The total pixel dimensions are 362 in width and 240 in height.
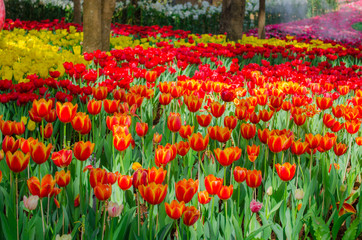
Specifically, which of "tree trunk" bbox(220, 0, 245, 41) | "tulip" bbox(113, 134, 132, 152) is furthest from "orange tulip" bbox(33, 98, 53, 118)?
"tree trunk" bbox(220, 0, 245, 41)

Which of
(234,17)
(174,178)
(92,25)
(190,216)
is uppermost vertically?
(234,17)

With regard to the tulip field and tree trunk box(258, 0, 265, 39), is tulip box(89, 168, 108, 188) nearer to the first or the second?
the tulip field

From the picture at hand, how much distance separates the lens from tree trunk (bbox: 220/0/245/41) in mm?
10031

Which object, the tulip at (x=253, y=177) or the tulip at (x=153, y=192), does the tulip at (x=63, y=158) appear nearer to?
the tulip at (x=153, y=192)

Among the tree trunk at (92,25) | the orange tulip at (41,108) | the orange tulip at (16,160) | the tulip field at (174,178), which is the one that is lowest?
the tulip field at (174,178)

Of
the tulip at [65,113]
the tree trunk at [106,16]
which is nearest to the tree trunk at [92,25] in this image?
the tree trunk at [106,16]

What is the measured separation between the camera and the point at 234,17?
33.2ft

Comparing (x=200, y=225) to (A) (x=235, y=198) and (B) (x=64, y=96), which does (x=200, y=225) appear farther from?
(B) (x=64, y=96)

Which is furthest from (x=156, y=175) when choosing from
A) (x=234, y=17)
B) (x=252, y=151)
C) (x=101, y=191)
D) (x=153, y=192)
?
(x=234, y=17)

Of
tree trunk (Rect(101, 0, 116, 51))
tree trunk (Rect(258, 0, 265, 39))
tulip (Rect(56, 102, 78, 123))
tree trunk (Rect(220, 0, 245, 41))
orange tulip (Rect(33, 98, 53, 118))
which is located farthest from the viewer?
tree trunk (Rect(258, 0, 265, 39))

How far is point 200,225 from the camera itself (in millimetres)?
1804

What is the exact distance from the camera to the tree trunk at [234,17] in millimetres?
10031

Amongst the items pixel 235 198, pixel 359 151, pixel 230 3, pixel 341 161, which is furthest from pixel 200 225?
pixel 230 3

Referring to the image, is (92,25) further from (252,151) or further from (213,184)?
(213,184)
